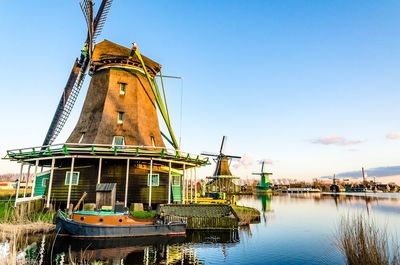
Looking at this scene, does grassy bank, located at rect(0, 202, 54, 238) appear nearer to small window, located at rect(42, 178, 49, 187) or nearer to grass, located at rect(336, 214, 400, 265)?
small window, located at rect(42, 178, 49, 187)

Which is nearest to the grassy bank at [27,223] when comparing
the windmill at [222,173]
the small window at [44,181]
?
the small window at [44,181]

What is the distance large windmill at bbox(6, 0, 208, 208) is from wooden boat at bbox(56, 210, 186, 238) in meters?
4.02

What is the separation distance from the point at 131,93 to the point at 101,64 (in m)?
3.83

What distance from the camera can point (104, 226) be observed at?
48.3ft

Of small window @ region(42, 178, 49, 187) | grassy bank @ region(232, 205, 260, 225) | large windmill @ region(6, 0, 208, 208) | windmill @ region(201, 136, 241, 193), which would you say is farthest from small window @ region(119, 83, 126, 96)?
windmill @ region(201, 136, 241, 193)

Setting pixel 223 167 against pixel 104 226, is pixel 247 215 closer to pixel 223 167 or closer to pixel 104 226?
pixel 104 226

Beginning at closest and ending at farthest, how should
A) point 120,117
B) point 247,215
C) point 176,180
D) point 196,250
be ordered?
point 196,250 → point 120,117 → point 247,215 → point 176,180

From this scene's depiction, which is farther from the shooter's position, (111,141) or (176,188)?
(176,188)

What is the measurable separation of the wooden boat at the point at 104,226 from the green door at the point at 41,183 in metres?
8.53

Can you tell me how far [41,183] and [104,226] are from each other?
11784 millimetres

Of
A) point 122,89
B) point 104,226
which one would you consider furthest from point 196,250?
point 122,89

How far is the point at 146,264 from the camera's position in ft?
35.0

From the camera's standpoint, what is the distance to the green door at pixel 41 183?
2289 cm

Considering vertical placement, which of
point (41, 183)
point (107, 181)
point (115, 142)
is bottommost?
point (41, 183)
